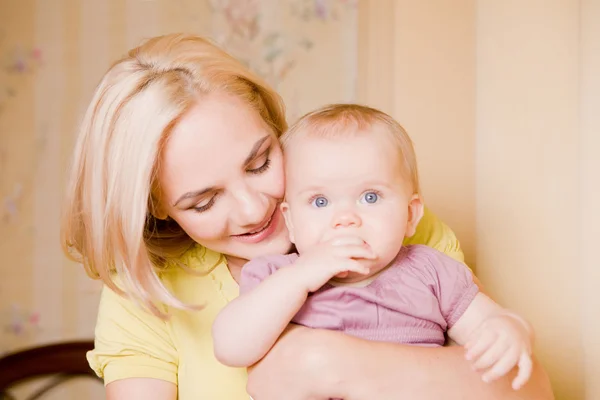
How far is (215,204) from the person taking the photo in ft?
4.39

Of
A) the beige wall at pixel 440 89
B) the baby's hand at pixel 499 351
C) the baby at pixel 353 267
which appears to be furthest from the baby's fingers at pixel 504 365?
the beige wall at pixel 440 89

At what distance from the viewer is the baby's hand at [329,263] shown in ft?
3.67

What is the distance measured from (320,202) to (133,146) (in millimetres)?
393

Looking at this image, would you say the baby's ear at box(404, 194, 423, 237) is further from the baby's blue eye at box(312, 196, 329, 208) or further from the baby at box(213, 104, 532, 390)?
the baby's blue eye at box(312, 196, 329, 208)

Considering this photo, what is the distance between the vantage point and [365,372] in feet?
3.70

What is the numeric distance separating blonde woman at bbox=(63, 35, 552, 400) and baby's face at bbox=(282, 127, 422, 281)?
0.12 meters

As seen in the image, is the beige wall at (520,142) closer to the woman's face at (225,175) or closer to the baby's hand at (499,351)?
the baby's hand at (499,351)

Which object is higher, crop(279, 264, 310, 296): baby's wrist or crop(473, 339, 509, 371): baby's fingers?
crop(279, 264, 310, 296): baby's wrist

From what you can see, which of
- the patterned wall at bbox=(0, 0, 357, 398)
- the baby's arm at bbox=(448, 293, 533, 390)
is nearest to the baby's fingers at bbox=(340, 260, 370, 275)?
the baby's arm at bbox=(448, 293, 533, 390)

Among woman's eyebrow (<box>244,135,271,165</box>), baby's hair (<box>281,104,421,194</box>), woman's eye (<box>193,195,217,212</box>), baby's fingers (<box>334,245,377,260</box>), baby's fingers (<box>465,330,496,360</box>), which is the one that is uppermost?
baby's hair (<box>281,104,421,194</box>)

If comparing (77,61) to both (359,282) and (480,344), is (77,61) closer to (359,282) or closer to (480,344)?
(359,282)

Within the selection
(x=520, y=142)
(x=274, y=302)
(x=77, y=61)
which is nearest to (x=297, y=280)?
(x=274, y=302)

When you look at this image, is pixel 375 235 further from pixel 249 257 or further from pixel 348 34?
pixel 348 34

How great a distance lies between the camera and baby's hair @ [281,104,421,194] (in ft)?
4.09
